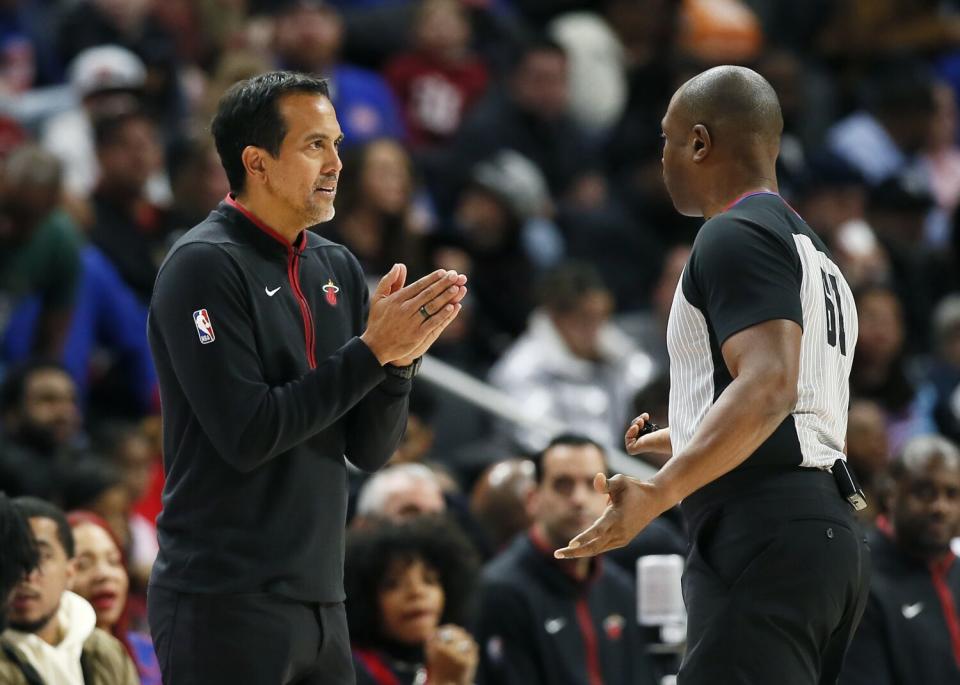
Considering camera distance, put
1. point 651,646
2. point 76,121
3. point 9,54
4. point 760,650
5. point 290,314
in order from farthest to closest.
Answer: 1. point 9,54
2. point 76,121
3. point 651,646
4. point 290,314
5. point 760,650

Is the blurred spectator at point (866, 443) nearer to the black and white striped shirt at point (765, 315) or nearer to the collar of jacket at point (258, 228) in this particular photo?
the black and white striped shirt at point (765, 315)

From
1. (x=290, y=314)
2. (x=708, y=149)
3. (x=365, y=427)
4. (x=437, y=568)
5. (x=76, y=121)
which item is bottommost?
(x=437, y=568)

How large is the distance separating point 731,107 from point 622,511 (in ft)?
3.18

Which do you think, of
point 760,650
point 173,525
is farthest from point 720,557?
point 173,525

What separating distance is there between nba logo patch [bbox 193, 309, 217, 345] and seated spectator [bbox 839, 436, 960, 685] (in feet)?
11.1

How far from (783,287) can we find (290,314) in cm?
107

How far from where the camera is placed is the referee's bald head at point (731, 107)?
3746 millimetres

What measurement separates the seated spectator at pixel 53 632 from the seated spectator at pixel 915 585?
2781 millimetres

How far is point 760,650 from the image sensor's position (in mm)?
3492

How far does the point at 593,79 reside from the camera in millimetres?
12180

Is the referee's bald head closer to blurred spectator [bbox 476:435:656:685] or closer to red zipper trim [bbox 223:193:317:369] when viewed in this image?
red zipper trim [bbox 223:193:317:369]

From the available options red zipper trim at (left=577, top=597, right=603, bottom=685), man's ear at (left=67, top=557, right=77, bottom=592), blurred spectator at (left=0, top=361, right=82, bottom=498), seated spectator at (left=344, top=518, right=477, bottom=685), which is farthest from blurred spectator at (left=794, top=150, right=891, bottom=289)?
man's ear at (left=67, top=557, right=77, bottom=592)

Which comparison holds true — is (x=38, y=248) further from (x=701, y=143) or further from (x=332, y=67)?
(x=701, y=143)

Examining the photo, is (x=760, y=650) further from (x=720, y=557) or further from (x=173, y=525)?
(x=173, y=525)
